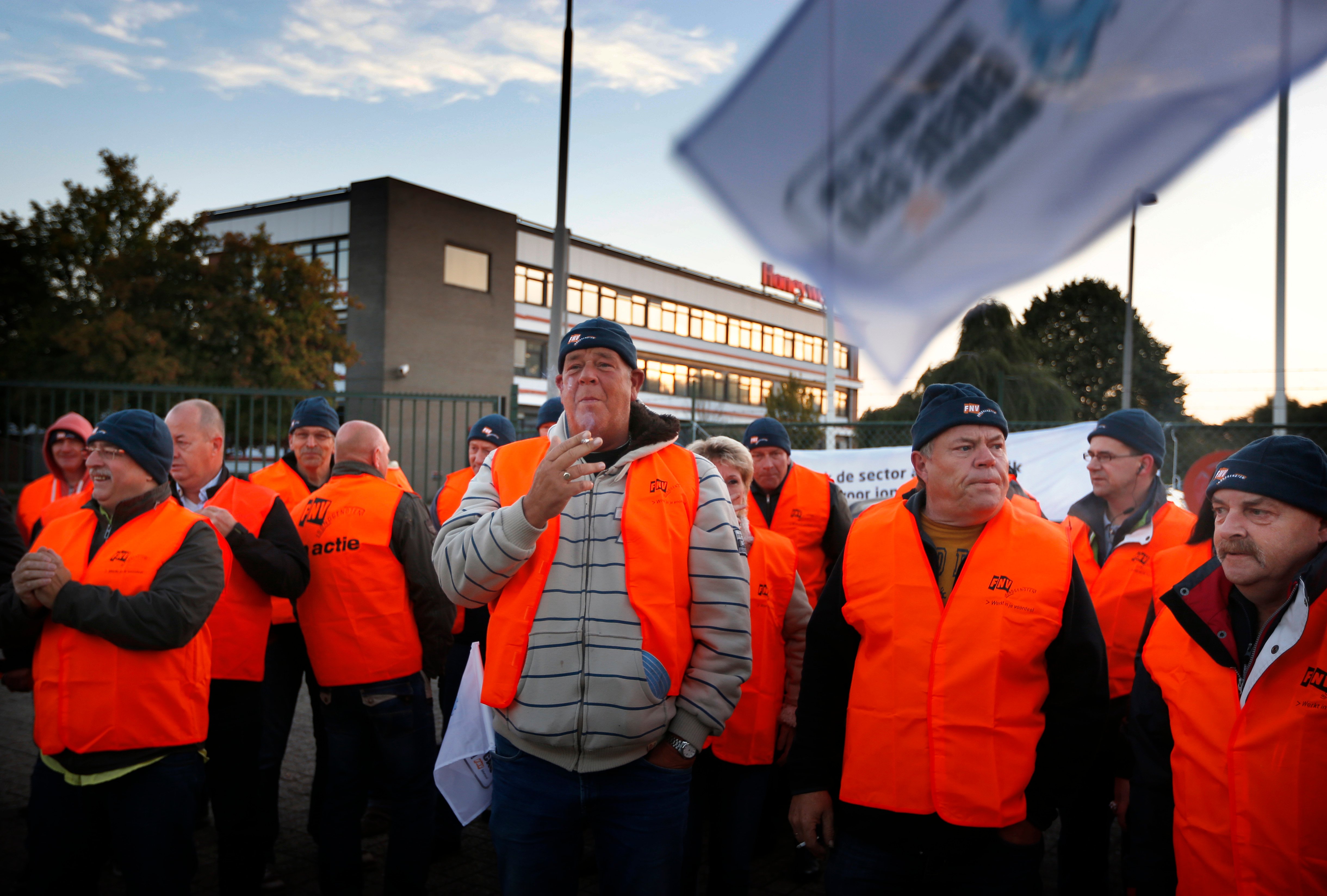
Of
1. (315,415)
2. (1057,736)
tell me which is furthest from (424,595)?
(1057,736)

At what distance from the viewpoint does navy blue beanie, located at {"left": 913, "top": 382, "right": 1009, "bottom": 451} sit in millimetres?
2629

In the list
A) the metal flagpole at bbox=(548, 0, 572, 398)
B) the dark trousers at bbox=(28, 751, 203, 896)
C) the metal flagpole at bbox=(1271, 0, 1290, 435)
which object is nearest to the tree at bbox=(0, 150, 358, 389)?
the metal flagpole at bbox=(548, 0, 572, 398)

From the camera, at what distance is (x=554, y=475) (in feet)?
7.64

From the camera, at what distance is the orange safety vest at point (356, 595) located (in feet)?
12.3

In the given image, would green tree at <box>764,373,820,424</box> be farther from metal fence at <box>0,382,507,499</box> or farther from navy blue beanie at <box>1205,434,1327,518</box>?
navy blue beanie at <box>1205,434,1327,518</box>

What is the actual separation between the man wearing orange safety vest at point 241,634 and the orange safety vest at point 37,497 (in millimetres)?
2471

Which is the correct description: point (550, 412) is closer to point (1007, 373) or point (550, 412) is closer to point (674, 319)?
point (1007, 373)

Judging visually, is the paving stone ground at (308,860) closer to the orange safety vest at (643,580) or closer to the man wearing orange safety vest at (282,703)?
the man wearing orange safety vest at (282,703)

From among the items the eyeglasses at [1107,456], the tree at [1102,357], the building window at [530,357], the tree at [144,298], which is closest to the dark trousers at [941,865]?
the eyeglasses at [1107,456]

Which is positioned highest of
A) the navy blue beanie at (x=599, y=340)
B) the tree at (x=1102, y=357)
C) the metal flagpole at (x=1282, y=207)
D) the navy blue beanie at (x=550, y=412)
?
the tree at (x=1102, y=357)

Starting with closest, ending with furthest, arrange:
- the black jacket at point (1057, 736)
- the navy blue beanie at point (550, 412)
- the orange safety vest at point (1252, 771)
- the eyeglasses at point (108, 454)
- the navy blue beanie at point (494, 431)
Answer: the orange safety vest at point (1252, 771)
the black jacket at point (1057, 736)
the eyeglasses at point (108, 454)
the navy blue beanie at point (494, 431)
the navy blue beanie at point (550, 412)

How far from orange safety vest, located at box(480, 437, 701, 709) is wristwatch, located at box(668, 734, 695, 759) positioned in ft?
0.41

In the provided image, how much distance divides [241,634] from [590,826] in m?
2.13

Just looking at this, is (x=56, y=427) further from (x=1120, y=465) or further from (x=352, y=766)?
(x=1120, y=465)
